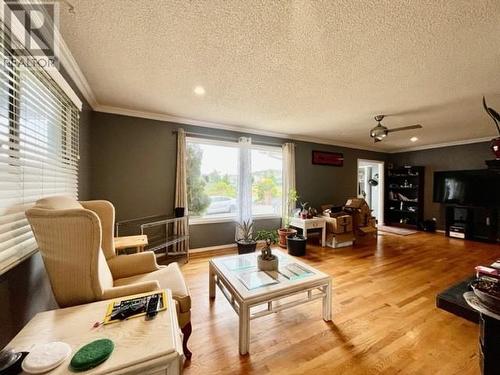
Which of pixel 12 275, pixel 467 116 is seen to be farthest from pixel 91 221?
pixel 467 116

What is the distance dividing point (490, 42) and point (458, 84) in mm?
782

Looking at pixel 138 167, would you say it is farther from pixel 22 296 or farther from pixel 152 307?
pixel 152 307

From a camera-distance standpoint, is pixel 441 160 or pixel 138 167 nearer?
pixel 138 167

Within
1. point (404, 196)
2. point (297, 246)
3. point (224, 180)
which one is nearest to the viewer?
point (297, 246)

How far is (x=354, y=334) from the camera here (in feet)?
5.78

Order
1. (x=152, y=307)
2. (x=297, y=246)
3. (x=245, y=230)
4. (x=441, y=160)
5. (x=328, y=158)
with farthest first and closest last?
(x=441, y=160)
(x=328, y=158)
(x=245, y=230)
(x=297, y=246)
(x=152, y=307)

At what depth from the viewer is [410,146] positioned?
5.93m

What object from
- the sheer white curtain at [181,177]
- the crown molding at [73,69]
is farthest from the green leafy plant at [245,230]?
the crown molding at [73,69]

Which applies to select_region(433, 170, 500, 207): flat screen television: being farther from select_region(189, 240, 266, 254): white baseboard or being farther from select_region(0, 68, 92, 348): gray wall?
select_region(0, 68, 92, 348): gray wall

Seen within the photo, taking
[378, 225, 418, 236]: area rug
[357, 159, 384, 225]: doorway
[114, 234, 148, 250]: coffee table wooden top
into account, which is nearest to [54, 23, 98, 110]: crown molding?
[114, 234, 148, 250]: coffee table wooden top

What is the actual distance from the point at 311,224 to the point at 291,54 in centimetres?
307

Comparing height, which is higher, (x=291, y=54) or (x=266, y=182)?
(x=291, y=54)

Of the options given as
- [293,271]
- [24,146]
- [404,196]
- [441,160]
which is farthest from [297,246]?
[441,160]

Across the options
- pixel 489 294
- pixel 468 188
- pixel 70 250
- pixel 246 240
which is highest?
pixel 468 188
